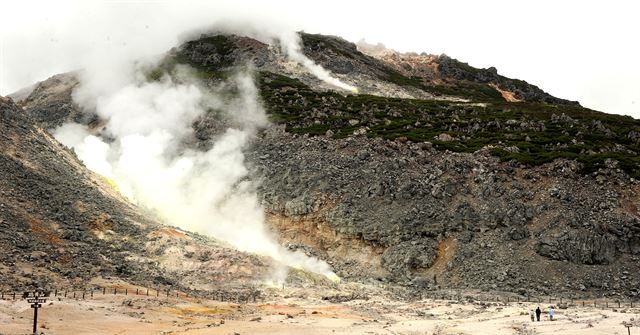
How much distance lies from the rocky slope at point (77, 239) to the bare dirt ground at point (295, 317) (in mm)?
6499

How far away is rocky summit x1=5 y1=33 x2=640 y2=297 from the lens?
195 ft

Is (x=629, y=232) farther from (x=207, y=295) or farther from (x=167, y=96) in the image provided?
(x=167, y=96)

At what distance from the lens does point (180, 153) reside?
9462 centimetres

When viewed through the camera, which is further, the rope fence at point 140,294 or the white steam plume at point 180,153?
the white steam plume at point 180,153

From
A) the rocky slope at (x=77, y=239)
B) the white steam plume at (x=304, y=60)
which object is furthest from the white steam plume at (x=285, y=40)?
the rocky slope at (x=77, y=239)

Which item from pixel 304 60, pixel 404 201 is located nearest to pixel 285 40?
pixel 304 60

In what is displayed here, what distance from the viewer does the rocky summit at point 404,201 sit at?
195 ft

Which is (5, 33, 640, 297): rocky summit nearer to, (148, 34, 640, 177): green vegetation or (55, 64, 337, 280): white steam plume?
(148, 34, 640, 177): green vegetation

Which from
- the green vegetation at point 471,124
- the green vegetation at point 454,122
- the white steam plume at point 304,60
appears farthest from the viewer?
the white steam plume at point 304,60

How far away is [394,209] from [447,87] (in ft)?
314

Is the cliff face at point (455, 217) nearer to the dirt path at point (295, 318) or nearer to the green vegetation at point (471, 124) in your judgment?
the green vegetation at point (471, 124)

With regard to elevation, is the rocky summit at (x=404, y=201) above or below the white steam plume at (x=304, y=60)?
below

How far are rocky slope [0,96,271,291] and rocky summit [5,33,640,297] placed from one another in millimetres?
215

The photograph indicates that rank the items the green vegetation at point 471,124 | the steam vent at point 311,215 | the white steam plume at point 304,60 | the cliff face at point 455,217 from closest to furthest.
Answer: the steam vent at point 311,215, the cliff face at point 455,217, the green vegetation at point 471,124, the white steam plume at point 304,60
